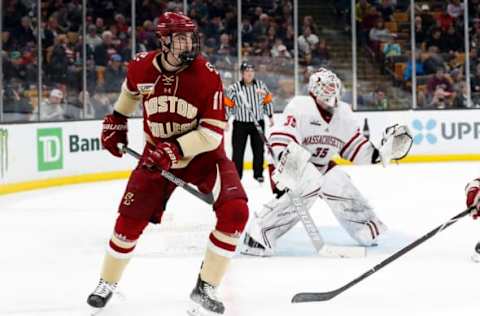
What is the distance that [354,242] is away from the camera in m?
5.71

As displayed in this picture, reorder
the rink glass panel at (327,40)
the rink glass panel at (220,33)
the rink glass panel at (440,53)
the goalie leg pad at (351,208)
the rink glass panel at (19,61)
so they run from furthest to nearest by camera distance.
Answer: the rink glass panel at (440,53), the rink glass panel at (327,40), the rink glass panel at (220,33), the rink glass panel at (19,61), the goalie leg pad at (351,208)

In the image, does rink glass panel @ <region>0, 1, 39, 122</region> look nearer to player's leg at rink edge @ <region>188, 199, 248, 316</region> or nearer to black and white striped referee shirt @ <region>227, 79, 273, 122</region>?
black and white striped referee shirt @ <region>227, 79, 273, 122</region>

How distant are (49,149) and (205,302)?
5274 millimetres

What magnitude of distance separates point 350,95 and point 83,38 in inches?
119

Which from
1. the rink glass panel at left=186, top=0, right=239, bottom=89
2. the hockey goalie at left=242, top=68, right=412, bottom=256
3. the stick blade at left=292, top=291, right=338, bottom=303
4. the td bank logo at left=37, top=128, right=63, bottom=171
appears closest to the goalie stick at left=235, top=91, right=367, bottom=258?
the hockey goalie at left=242, top=68, right=412, bottom=256

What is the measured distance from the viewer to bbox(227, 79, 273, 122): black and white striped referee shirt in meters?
8.45

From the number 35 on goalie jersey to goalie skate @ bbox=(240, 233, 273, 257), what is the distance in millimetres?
514

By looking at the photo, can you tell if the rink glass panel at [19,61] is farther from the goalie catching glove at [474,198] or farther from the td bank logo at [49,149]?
the goalie catching glove at [474,198]

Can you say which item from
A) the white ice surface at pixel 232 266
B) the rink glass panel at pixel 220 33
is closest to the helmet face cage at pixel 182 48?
the white ice surface at pixel 232 266

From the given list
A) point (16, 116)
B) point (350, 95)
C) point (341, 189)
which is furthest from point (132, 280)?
point (350, 95)

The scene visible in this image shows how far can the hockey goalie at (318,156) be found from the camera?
509 centimetres

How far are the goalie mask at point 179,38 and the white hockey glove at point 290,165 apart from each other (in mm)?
1315

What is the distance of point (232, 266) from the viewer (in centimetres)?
496

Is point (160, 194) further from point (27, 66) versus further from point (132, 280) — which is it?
point (27, 66)
